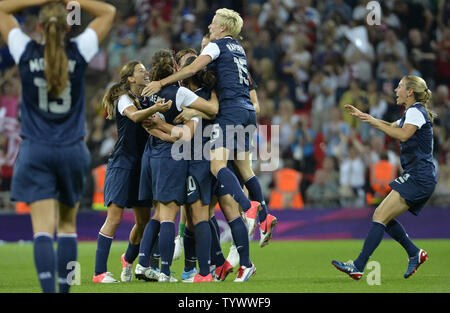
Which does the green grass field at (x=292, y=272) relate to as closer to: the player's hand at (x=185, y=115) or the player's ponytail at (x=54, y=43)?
the player's hand at (x=185, y=115)

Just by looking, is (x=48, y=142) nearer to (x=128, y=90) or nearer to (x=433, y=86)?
(x=128, y=90)

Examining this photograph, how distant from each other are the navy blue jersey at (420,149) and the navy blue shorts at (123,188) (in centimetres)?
277

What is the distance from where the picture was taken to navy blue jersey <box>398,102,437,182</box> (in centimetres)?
799

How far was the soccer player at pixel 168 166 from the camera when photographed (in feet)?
24.4

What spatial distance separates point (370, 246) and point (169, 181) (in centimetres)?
218

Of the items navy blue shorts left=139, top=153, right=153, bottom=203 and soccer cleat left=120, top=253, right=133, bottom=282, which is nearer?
navy blue shorts left=139, top=153, right=153, bottom=203

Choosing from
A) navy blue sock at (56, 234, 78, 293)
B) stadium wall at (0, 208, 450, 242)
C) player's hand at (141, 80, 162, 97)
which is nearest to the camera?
navy blue sock at (56, 234, 78, 293)

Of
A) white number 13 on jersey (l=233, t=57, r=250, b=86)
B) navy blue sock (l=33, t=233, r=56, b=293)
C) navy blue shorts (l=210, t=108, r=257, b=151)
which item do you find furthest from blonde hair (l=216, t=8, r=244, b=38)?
navy blue sock (l=33, t=233, r=56, b=293)

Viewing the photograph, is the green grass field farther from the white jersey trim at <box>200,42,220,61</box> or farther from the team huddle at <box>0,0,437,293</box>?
the white jersey trim at <box>200,42,220,61</box>

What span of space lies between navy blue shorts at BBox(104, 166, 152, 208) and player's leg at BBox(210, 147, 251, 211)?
0.82m

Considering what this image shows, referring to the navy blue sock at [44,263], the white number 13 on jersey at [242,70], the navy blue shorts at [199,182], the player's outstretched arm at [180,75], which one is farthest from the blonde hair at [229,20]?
→ the navy blue sock at [44,263]

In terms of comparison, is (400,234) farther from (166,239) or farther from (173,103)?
(173,103)

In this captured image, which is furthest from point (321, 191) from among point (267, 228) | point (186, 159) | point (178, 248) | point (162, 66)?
point (162, 66)
